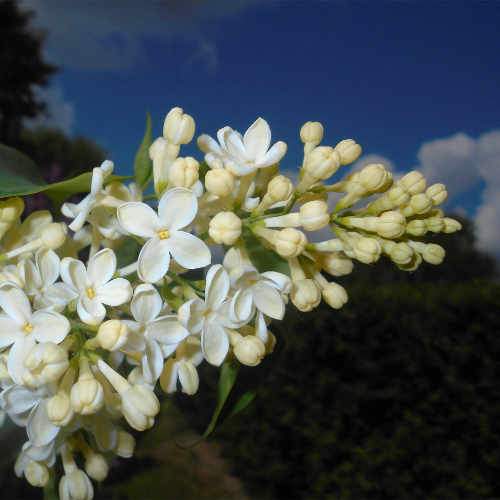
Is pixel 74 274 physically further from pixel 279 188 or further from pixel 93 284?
pixel 279 188

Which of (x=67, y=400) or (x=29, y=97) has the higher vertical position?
(x=29, y=97)

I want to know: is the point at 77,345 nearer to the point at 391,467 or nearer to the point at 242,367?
the point at 242,367

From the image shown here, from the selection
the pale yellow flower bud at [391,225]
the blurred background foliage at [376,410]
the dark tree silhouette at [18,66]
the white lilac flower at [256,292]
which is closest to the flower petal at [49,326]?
the white lilac flower at [256,292]

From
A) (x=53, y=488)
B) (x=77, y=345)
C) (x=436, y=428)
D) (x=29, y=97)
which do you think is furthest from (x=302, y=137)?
(x=29, y=97)

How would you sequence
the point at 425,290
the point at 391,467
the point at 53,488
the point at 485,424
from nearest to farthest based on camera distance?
the point at 53,488 < the point at 485,424 < the point at 391,467 < the point at 425,290

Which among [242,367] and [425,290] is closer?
[242,367]

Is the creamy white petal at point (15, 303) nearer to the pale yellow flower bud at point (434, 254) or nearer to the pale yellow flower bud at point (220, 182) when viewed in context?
the pale yellow flower bud at point (220, 182)

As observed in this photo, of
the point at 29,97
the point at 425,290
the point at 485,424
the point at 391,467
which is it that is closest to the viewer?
the point at 485,424
